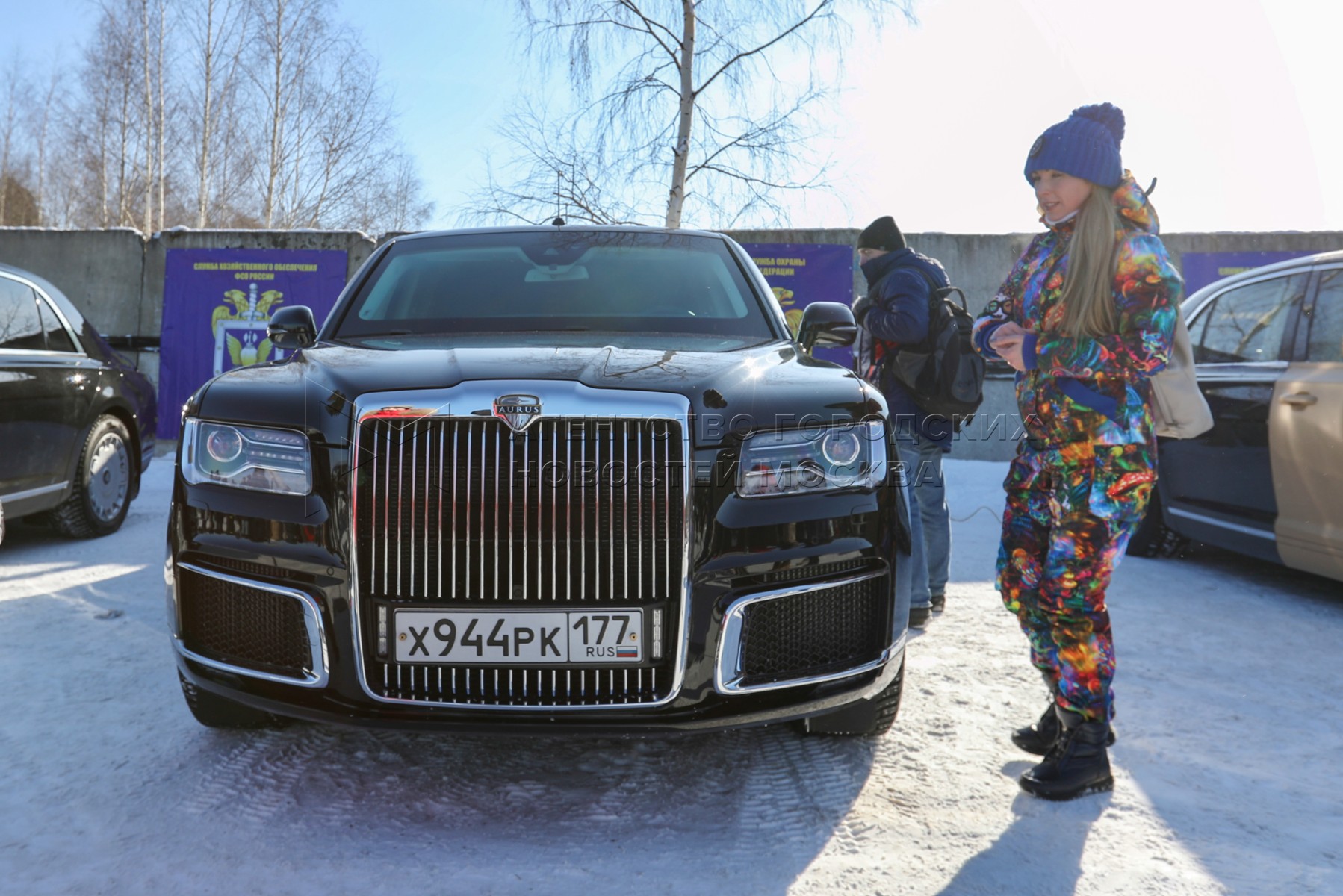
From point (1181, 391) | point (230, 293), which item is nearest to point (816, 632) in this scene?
point (1181, 391)

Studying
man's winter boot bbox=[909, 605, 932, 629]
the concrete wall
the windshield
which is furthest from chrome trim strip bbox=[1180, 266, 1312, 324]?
the concrete wall

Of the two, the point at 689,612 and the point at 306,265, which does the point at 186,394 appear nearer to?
the point at 306,265

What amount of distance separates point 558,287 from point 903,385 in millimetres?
1621

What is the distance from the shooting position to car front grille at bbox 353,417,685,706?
2.25 m

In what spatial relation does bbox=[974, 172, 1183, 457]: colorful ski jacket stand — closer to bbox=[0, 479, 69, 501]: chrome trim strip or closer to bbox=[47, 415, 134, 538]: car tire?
bbox=[0, 479, 69, 501]: chrome trim strip

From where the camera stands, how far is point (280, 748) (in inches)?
112

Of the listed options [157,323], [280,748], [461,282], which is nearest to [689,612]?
[280,748]

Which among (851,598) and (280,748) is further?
(280,748)

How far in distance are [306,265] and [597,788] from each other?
10.8m

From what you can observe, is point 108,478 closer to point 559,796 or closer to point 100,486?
point 100,486

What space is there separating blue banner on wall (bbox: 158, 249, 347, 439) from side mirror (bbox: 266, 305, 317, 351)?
8973 mm

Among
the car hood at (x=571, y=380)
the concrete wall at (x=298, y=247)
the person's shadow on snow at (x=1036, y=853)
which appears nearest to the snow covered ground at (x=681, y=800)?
the person's shadow on snow at (x=1036, y=853)

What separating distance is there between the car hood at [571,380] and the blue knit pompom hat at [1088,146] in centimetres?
74

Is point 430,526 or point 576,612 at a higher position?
point 430,526
